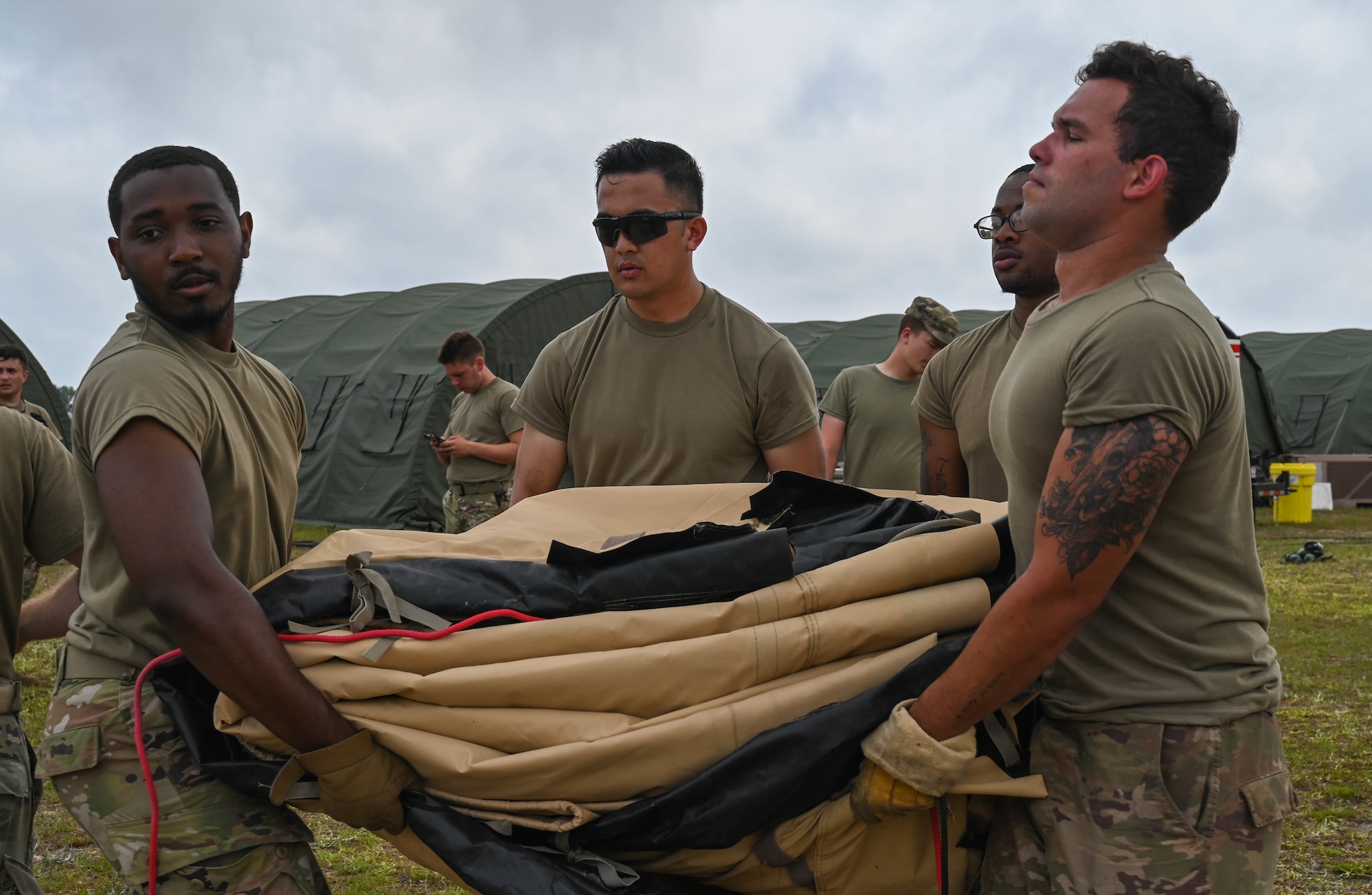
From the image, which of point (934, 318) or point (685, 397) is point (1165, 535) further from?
point (934, 318)

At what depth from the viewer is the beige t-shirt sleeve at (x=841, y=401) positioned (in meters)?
7.50

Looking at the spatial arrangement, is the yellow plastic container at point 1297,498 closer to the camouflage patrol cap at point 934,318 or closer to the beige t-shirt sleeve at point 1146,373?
the camouflage patrol cap at point 934,318

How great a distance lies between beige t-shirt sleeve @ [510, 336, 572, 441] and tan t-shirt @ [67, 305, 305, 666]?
1015 millimetres

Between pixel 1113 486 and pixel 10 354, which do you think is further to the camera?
pixel 10 354

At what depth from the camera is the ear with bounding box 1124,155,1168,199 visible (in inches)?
83.0

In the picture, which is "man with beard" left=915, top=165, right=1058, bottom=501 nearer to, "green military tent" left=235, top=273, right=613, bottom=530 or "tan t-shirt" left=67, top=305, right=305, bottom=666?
"tan t-shirt" left=67, top=305, right=305, bottom=666

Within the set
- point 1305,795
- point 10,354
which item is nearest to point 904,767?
point 1305,795

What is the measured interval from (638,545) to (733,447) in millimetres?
1259

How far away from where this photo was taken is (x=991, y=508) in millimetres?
2525

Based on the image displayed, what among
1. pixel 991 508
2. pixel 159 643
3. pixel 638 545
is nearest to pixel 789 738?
pixel 638 545

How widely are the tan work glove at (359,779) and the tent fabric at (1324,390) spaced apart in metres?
22.6

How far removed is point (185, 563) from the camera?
6.53 feet

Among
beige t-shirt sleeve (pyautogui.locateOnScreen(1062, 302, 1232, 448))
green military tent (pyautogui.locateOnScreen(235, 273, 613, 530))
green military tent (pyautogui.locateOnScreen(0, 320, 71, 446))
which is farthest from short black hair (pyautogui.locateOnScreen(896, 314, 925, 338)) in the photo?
green military tent (pyautogui.locateOnScreen(0, 320, 71, 446))

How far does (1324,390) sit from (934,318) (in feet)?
61.7
